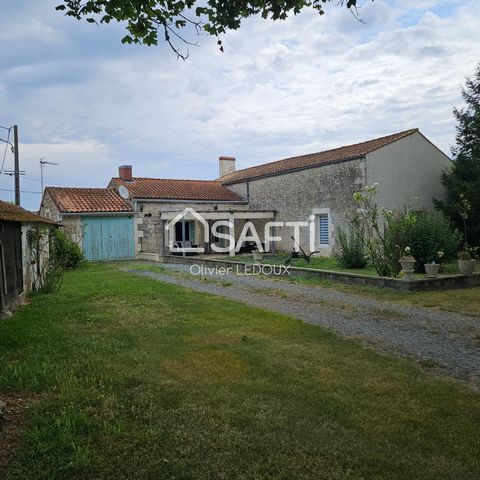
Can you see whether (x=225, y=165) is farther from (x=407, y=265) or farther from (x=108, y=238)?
(x=407, y=265)

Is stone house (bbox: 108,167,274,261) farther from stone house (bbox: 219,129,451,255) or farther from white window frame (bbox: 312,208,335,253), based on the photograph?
white window frame (bbox: 312,208,335,253)

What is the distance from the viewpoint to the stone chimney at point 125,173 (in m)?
24.1

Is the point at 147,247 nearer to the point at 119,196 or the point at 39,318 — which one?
the point at 119,196

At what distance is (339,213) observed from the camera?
1803 cm

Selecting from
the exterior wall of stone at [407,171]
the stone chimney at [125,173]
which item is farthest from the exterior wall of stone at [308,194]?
the stone chimney at [125,173]

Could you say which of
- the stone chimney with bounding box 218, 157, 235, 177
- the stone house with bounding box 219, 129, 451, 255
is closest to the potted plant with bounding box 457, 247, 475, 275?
the stone house with bounding box 219, 129, 451, 255

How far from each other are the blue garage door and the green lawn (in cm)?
1449

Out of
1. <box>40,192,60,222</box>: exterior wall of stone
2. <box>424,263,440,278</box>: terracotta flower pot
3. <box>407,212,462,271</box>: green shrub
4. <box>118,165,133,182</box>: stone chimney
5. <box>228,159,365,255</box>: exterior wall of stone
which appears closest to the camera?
<box>424,263,440,278</box>: terracotta flower pot

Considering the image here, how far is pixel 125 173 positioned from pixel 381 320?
19.6 metres

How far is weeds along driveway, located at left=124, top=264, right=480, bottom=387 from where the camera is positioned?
5426mm

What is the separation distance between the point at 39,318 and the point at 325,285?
7.07m

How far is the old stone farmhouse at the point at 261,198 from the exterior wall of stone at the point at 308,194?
0.04 meters

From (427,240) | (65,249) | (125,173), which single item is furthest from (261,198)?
(427,240)

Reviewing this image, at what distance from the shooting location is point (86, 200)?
21.6m
